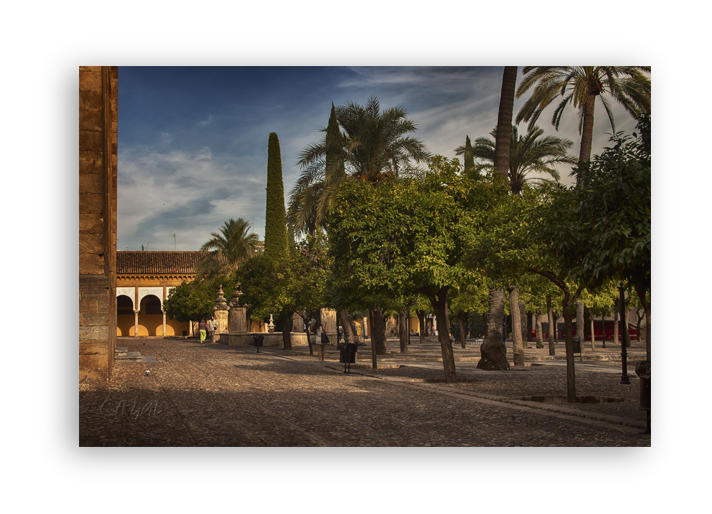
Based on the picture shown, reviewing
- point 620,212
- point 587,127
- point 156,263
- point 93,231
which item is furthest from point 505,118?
point 156,263

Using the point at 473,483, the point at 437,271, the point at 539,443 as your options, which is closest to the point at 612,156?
the point at 539,443

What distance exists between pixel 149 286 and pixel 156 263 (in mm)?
2588

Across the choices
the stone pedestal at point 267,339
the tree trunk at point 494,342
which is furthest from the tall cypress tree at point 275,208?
the tree trunk at point 494,342

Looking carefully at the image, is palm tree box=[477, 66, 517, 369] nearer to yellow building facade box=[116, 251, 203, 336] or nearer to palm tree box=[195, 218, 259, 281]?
palm tree box=[195, 218, 259, 281]

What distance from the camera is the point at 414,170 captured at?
81.6 feet

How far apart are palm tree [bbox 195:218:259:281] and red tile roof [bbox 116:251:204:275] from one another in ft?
69.4

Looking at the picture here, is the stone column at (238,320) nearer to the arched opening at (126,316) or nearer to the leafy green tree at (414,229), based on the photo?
the leafy green tree at (414,229)

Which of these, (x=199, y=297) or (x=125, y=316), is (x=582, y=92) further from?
(x=125, y=316)

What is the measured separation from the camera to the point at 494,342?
19188 millimetres

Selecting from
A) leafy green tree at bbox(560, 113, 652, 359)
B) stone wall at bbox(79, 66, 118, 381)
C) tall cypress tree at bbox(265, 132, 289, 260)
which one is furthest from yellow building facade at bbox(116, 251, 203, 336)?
leafy green tree at bbox(560, 113, 652, 359)

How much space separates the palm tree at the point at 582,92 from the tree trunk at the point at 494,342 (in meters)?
4.74

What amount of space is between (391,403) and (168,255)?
65.4 metres

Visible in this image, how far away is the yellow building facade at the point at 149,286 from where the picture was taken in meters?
70.4
